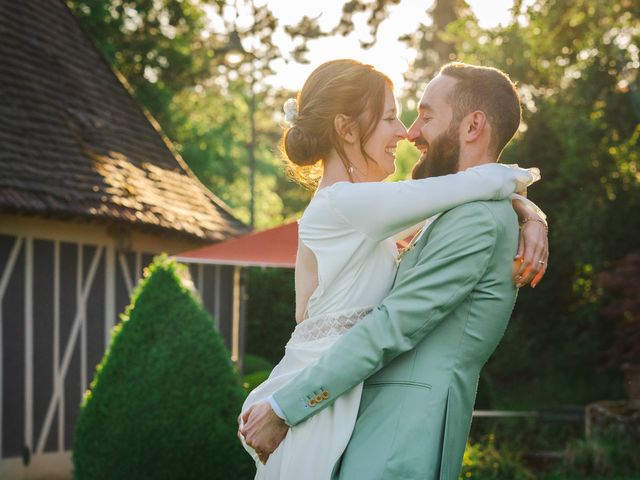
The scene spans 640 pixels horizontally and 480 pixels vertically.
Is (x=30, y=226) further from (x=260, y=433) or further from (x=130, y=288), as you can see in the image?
(x=260, y=433)

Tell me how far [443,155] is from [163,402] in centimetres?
389

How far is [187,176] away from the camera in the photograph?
13.6m

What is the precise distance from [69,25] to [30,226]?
4869 millimetres

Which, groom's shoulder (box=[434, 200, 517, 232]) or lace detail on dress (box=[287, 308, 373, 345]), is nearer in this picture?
groom's shoulder (box=[434, 200, 517, 232])

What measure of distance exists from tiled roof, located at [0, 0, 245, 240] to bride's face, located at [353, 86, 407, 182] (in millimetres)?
6160

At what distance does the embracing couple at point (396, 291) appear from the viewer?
262cm

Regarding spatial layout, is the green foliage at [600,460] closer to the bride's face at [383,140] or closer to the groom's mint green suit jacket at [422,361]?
the bride's face at [383,140]

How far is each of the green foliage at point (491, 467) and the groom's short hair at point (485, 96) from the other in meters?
5.93

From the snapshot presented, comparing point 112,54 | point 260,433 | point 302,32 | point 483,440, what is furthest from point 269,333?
point 260,433

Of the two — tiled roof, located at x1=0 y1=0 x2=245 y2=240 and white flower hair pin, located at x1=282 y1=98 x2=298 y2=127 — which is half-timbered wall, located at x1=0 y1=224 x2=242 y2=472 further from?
white flower hair pin, located at x1=282 y1=98 x2=298 y2=127

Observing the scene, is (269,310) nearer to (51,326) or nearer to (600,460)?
(51,326)

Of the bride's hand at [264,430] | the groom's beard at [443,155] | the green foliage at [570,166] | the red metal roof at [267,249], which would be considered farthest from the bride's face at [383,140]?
the green foliage at [570,166]

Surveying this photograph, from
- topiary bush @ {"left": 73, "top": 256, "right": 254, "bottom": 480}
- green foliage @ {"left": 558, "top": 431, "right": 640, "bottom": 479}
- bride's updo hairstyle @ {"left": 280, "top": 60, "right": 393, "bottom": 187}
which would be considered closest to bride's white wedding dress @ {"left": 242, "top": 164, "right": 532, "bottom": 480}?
bride's updo hairstyle @ {"left": 280, "top": 60, "right": 393, "bottom": 187}

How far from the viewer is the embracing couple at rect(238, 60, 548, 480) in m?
2.62
